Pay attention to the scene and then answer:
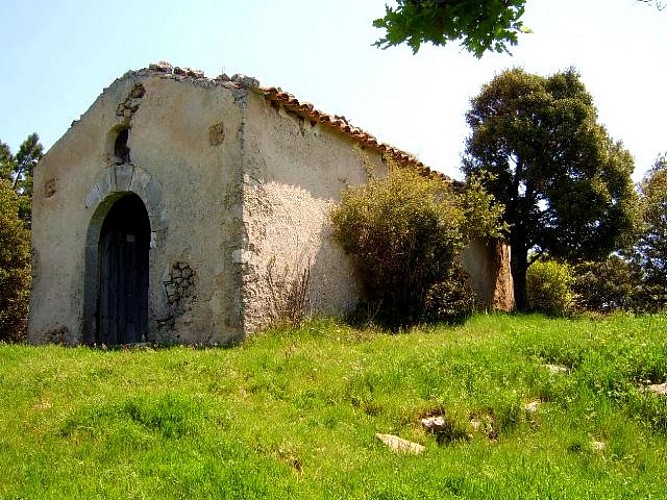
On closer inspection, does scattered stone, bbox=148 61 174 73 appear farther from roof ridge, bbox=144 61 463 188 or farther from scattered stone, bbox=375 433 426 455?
scattered stone, bbox=375 433 426 455

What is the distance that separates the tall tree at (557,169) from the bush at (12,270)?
11.8 metres

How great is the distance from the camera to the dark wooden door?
36.7ft

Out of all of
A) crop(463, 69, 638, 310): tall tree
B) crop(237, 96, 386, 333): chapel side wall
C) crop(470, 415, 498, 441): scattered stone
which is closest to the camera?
crop(470, 415, 498, 441): scattered stone

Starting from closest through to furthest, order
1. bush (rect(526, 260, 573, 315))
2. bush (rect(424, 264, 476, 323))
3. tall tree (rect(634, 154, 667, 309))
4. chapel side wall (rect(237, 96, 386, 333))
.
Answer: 1. chapel side wall (rect(237, 96, 386, 333))
2. bush (rect(424, 264, 476, 323))
3. bush (rect(526, 260, 573, 315))
4. tall tree (rect(634, 154, 667, 309))

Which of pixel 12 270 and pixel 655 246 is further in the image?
pixel 655 246

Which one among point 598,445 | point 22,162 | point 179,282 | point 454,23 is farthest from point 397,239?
point 22,162

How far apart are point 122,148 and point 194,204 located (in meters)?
2.47

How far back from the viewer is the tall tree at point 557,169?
13266 millimetres

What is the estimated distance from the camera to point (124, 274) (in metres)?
11.6

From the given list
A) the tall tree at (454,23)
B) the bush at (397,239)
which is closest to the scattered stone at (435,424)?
the tall tree at (454,23)

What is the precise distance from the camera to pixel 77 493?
4078 mm

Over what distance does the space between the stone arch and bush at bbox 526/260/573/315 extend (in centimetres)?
1090

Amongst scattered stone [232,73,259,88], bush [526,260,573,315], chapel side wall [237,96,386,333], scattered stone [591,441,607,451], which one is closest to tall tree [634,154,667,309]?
bush [526,260,573,315]

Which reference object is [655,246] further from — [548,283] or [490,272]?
[490,272]
